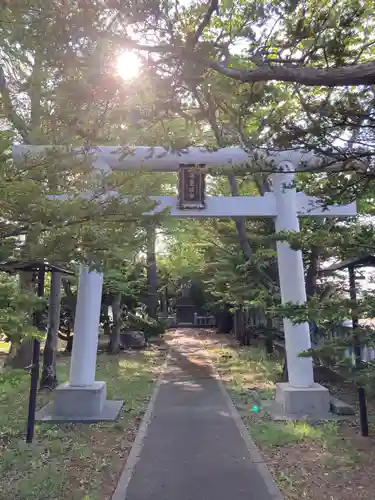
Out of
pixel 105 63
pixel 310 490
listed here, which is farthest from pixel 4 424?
pixel 105 63

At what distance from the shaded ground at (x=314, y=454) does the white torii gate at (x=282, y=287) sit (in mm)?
715

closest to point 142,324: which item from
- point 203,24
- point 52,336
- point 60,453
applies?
point 52,336

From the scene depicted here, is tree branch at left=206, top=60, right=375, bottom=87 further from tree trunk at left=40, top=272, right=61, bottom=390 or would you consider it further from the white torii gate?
tree trunk at left=40, top=272, right=61, bottom=390

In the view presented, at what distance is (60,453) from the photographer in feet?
18.7

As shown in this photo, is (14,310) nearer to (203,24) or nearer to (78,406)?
(203,24)

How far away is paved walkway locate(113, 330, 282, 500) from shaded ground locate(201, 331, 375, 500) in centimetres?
23

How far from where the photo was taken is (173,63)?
11.7ft

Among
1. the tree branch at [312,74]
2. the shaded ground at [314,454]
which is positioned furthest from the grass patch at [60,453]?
the tree branch at [312,74]

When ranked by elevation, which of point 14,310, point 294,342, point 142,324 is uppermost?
point 142,324

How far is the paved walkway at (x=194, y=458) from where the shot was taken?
457cm

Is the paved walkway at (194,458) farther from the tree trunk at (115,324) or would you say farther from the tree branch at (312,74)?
the tree trunk at (115,324)

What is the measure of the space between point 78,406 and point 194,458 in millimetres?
2681

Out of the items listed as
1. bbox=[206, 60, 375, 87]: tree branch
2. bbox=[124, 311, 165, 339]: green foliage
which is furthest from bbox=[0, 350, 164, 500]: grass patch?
bbox=[124, 311, 165, 339]: green foliage

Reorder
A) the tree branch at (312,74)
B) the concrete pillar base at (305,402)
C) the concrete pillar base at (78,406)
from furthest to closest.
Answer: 1. the concrete pillar base at (305,402)
2. the concrete pillar base at (78,406)
3. the tree branch at (312,74)
